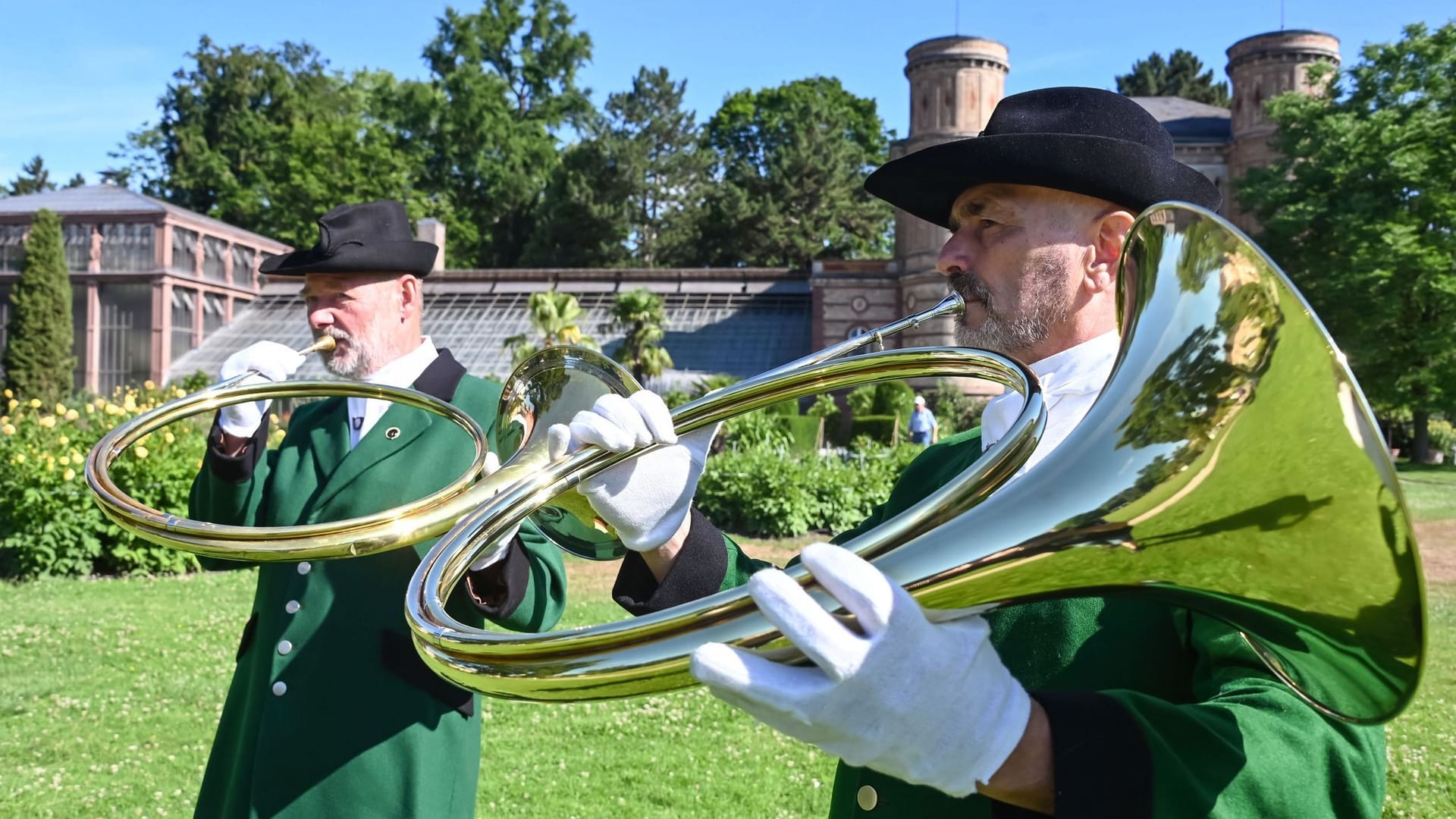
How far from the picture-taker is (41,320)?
31.0 m

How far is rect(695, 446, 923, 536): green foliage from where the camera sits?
12633mm

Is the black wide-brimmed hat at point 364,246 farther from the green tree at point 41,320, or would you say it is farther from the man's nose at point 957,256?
the green tree at point 41,320

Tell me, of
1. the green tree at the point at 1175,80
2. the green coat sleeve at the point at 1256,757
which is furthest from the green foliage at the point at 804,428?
the green tree at the point at 1175,80

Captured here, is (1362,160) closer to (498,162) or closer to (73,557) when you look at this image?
(73,557)

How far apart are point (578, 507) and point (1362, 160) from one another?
95.4ft

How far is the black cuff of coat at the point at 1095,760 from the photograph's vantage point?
123 cm

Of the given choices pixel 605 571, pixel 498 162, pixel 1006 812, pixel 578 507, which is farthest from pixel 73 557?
pixel 498 162

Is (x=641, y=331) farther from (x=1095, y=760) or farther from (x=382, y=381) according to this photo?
(x=1095, y=760)

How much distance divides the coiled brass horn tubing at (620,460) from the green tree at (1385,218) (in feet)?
85.9

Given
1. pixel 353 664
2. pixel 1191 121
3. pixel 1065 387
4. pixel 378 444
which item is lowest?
pixel 353 664

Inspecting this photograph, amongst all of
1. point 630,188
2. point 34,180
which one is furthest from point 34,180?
point 630,188

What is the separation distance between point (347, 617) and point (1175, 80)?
68796mm

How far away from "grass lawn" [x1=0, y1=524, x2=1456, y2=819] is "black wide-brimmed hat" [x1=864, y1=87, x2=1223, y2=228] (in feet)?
11.4

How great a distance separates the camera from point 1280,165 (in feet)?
Result: 95.3
